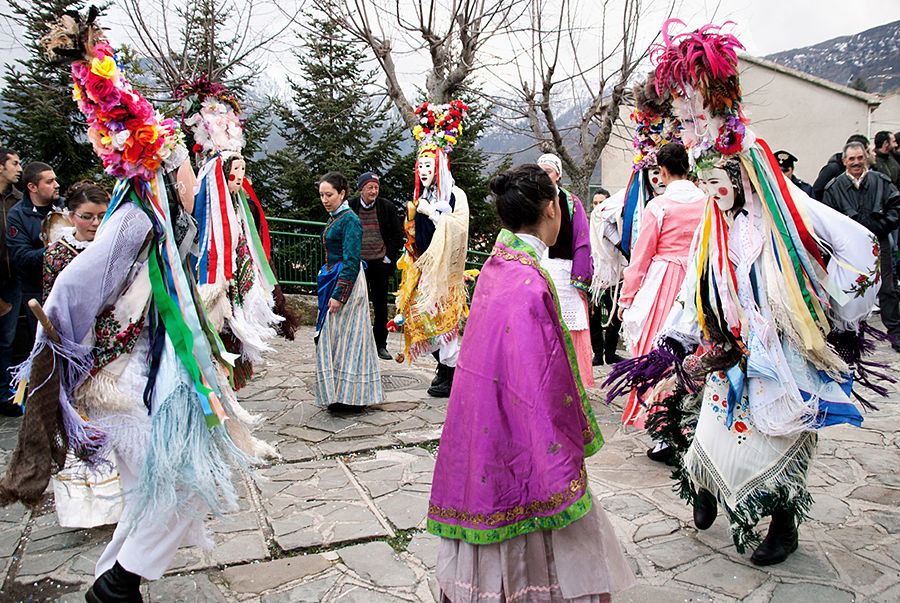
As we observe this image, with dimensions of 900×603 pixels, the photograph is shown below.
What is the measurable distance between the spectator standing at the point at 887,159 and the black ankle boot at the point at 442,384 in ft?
20.5

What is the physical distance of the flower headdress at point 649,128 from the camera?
14.2ft

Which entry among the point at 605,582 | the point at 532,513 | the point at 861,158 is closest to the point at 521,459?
the point at 532,513

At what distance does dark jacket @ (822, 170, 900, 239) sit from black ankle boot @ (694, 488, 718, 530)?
5.86 meters

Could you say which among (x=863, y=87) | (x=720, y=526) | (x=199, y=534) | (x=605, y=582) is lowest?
(x=720, y=526)

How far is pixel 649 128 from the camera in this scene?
16.0 ft

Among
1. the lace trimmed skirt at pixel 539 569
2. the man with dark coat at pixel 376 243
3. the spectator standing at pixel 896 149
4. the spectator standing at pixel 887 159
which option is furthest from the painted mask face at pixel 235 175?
the spectator standing at pixel 896 149

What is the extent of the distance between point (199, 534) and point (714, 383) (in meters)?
2.43

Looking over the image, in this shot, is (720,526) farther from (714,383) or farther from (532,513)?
(532,513)

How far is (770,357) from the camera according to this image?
296cm

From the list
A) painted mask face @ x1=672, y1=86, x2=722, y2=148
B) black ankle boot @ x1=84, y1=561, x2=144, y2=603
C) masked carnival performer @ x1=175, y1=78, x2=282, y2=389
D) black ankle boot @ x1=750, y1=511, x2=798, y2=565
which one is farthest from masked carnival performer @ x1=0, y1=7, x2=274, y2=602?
black ankle boot @ x1=750, y1=511, x2=798, y2=565

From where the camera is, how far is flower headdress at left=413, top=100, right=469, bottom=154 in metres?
6.30

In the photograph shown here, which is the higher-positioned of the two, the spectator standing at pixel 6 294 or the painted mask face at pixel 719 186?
the painted mask face at pixel 719 186

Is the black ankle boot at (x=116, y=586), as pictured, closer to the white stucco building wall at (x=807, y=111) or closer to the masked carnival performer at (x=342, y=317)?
the masked carnival performer at (x=342, y=317)

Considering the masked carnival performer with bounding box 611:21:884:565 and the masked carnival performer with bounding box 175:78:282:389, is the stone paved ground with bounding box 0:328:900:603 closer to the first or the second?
the masked carnival performer with bounding box 611:21:884:565
